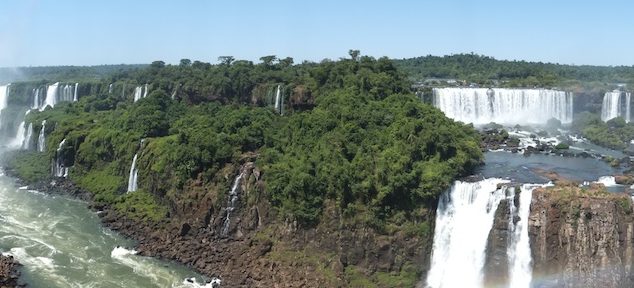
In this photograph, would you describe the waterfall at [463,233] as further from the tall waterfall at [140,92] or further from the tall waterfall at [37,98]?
the tall waterfall at [37,98]

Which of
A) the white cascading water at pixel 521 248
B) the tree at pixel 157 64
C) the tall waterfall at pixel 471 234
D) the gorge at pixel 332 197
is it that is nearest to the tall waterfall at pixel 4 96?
the tree at pixel 157 64

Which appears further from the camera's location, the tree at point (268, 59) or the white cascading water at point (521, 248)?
the tree at point (268, 59)

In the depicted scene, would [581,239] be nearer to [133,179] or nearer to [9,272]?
[9,272]

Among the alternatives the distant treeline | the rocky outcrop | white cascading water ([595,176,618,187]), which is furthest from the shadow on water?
the rocky outcrop

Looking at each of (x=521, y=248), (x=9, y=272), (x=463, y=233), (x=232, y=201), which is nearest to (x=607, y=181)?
(x=521, y=248)

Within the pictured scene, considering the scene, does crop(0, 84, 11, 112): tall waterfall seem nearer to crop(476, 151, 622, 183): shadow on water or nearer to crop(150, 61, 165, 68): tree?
crop(150, 61, 165, 68): tree

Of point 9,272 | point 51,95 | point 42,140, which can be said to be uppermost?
point 51,95

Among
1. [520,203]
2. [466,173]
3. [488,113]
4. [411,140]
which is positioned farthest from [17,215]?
[488,113]

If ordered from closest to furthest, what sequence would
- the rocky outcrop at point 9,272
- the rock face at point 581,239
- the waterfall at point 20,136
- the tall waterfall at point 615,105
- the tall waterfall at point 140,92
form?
the rock face at point 581,239 → the rocky outcrop at point 9,272 → the tall waterfall at point 615,105 → the waterfall at point 20,136 → the tall waterfall at point 140,92
